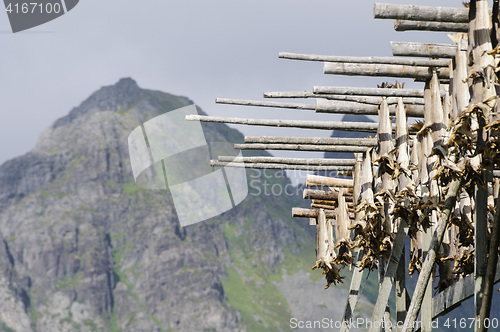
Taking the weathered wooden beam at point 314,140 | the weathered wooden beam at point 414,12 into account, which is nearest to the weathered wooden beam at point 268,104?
the weathered wooden beam at point 314,140

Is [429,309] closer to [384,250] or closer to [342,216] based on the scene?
[384,250]

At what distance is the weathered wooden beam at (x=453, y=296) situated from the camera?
13234 millimetres

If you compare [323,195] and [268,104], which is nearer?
[268,104]

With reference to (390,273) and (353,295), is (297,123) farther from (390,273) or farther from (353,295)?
(353,295)

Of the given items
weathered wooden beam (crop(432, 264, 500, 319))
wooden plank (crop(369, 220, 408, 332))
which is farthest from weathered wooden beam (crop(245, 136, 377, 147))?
weathered wooden beam (crop(432, 264, 500, 319))

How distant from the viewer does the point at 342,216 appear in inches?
672

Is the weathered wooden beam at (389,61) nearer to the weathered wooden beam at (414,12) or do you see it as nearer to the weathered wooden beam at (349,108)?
the weathered wooden beam at (414,12)

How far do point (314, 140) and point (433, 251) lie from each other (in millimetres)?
4364

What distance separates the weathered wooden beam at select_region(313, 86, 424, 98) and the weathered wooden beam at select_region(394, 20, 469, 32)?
2.19 meters

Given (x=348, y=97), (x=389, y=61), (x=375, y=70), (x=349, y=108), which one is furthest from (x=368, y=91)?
(x=389, y=61)

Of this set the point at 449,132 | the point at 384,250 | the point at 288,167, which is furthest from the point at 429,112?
the point at 288,167

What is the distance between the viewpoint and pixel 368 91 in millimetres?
12883

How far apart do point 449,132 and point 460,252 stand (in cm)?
431

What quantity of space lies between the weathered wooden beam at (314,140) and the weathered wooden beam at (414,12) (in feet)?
15.0
